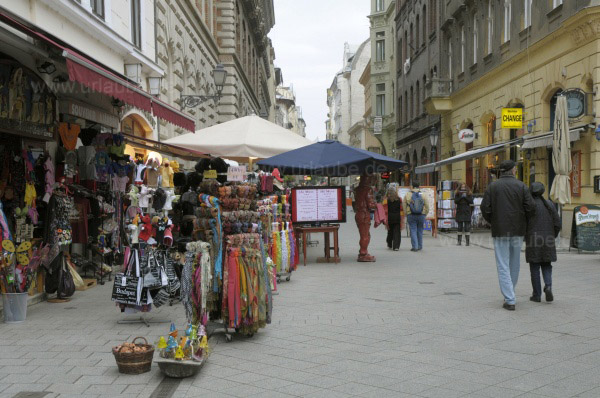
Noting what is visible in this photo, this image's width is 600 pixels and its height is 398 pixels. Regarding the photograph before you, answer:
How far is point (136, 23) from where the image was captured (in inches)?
546

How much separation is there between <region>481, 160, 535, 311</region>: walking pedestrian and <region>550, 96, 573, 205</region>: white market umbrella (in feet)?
19.5

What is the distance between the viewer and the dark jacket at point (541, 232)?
8070 mm

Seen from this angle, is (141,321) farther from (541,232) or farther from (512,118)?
(512,118)

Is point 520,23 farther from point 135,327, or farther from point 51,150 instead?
point 135,327

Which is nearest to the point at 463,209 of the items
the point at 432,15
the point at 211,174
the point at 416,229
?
the point at 416,229

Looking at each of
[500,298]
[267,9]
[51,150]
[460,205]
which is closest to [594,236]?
[460,205]

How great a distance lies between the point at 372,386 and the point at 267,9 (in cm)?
5785

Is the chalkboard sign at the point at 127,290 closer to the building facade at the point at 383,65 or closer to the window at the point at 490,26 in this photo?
the window at the point at 490,26

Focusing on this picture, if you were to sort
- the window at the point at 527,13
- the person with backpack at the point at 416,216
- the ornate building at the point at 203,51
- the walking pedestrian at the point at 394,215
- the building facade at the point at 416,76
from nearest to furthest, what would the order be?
1. the person with backpack at the point at 416,216
2. the walking pedestrian at the point at 394,215
3. the ornate building at the point at 203,51
4. the window at the point at 527,13
5. the building facade at the point at 416,76

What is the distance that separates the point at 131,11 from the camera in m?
13.7

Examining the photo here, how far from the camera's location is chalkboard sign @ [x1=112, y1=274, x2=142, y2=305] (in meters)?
7.00

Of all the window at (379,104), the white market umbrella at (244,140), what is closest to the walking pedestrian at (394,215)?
the white market umbrella at (244,140)

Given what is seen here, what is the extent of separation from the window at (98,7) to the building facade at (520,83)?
11.5m

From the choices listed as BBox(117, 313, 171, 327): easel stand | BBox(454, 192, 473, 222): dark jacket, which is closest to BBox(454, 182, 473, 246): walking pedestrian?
BBox(454, 192, 473, 222): dark jacket
